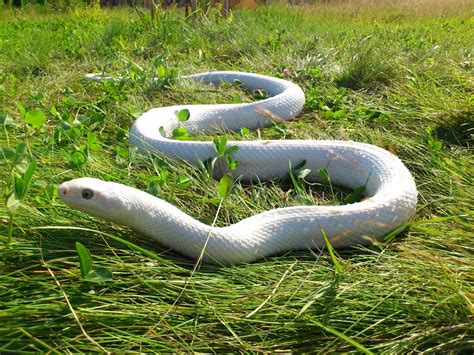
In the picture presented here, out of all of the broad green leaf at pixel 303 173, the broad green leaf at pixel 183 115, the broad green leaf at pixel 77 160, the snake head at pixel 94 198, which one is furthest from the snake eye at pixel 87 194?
the broad green leaf at pixel 183 115

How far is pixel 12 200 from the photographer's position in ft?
5.19

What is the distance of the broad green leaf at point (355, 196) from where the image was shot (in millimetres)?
2434

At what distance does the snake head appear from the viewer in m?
1.79

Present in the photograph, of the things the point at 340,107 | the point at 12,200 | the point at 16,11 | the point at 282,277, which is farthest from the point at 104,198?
the point at 16,11

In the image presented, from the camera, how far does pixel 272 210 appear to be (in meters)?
2.10

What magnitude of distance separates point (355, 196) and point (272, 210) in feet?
1.82

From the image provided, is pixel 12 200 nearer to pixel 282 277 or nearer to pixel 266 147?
pixel 282 277

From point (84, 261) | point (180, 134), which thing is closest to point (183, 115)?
point (180, 134)

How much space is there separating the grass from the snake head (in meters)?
0.11

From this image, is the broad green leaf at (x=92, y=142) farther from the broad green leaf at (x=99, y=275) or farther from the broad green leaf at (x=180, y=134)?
the broad green leaf at (x=99, y=275)

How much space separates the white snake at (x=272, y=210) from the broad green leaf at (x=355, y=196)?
0.05 metres

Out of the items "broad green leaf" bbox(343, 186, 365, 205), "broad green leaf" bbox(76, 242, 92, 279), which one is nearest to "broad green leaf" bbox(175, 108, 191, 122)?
"broad green leaf" bbox(343, 186, 365, 205)

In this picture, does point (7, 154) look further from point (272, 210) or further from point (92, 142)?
point (272, 210)

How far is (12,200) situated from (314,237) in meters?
1.15
